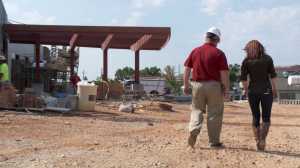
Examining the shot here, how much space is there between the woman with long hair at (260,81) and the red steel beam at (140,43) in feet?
64.6

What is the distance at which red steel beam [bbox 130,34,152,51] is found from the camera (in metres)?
28.1

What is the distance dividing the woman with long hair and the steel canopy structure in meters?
19.0

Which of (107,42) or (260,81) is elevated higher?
(107,42)

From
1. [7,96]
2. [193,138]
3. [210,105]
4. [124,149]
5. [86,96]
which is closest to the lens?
[124,149]

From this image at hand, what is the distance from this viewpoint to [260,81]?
8305 mm

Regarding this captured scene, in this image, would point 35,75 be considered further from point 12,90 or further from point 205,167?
point 205,167

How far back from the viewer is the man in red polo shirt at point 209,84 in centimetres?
798

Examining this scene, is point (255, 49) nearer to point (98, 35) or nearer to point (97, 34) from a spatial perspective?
point (97, 34)

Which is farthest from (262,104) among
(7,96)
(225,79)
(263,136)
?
(7,96)

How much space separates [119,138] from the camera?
975 cm

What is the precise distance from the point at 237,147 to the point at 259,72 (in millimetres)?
1194

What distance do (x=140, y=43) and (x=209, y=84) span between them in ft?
72.4

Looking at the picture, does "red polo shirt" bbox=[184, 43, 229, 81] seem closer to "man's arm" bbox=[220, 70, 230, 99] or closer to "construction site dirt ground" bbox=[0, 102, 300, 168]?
"man's arm" bbox=[220, 70, 230, 99]

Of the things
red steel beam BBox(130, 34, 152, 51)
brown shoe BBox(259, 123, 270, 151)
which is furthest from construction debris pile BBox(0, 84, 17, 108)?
red steel beam BBox(130, 34, 152, 51)
